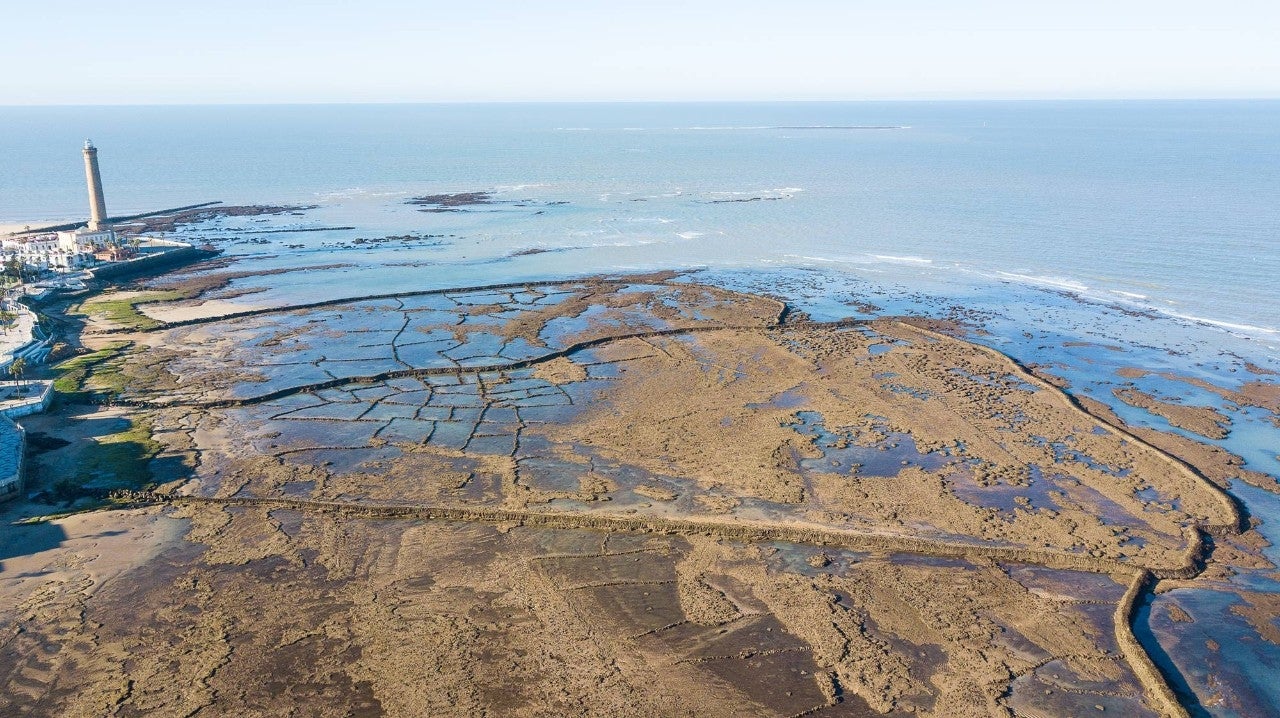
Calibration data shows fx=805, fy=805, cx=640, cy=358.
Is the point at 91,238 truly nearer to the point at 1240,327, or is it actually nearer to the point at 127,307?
the point at 127,307

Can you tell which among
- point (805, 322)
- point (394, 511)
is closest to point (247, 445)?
point (394, 511)

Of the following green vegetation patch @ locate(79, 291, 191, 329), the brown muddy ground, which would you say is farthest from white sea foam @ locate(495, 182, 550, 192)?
the brown muddy ground

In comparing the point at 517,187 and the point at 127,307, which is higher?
the point at 517,187

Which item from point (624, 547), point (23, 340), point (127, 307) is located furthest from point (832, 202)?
point (624, 547)

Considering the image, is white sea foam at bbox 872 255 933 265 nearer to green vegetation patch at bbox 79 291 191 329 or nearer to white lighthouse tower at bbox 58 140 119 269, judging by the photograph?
green vegetation patch at bbox 79 291 191 329

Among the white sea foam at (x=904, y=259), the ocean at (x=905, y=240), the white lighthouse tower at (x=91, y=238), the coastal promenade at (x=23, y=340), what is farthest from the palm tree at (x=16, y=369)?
the white sea foam at (x=904, y=259)
